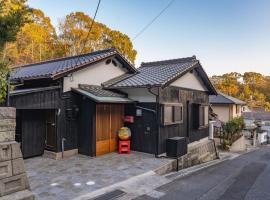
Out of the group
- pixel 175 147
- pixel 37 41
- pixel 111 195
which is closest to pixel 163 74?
pixel 175 147

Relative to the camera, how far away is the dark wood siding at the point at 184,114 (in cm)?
1014

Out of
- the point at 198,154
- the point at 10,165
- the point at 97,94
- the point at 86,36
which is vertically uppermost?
the point at 86,36

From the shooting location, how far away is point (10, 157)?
14.3 feet

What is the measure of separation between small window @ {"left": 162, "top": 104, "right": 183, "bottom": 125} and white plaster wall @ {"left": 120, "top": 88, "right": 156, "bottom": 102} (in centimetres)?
77

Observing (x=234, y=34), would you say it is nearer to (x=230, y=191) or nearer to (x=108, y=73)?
(x=108, y=73)

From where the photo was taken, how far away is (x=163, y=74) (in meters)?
10.9

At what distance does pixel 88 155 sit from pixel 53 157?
1427 millimetres

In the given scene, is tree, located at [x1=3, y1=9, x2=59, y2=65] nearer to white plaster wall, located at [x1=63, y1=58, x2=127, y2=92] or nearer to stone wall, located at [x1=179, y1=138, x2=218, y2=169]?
white plaster wall, located at [x1=63, y1=58, x2=127, y2=92]

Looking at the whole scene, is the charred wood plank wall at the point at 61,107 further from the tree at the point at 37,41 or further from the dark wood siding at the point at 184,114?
the tree at the point at 37,41

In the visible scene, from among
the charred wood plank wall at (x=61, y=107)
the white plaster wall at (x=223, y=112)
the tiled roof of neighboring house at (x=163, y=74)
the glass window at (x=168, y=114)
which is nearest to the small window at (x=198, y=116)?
the tiled roof of neighboring house at (x=163, y=74)

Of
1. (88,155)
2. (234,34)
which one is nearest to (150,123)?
(88,155)

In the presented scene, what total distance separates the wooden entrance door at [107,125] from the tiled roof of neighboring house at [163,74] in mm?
1323

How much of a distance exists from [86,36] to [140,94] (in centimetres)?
2179

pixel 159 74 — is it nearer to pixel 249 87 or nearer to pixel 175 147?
pixel 175 147
